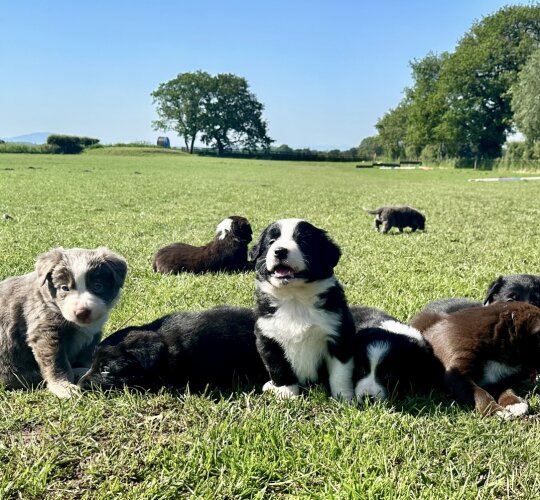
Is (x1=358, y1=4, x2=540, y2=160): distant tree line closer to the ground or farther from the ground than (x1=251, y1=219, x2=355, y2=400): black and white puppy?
farther from the ground

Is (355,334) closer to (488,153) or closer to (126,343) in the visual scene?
(126,343)

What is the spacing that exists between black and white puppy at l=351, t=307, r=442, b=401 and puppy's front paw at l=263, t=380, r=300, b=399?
16.9 inches

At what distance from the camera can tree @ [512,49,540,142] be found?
47562 mm

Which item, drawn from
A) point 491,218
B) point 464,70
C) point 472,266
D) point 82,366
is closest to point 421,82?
point 464,70

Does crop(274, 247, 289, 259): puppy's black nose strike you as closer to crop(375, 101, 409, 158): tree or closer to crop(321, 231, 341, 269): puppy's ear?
crop(321, 231, 341, 269): puppy's ear

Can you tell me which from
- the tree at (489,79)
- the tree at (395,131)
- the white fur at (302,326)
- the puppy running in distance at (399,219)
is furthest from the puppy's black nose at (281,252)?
the tree at (395,131)

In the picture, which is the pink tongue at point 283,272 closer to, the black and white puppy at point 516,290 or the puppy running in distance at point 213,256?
the black and white puppy at point 516,290

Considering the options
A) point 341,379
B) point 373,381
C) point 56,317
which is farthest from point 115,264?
point 373,381

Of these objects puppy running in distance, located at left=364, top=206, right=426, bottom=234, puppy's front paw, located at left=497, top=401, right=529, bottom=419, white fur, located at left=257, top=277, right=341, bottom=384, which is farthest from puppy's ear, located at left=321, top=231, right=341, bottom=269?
puppy running in distance, located at left=364, top=206, right=426, bottom=234

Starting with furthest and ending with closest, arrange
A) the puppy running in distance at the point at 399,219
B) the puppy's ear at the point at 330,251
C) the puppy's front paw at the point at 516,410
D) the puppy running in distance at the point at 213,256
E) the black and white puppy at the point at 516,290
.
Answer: the puppy running in distance at the point at 399,219
the puppy running in distance at the point at 213,256
the black and white puppy at the point at 516,290
the puppy's ear at the point at 330,251
the puppy's front paw at the point at 516,410

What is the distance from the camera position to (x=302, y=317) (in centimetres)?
361

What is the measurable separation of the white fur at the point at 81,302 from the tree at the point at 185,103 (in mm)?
101019

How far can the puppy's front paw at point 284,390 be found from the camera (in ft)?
11.9

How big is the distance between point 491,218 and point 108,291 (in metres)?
12.8
